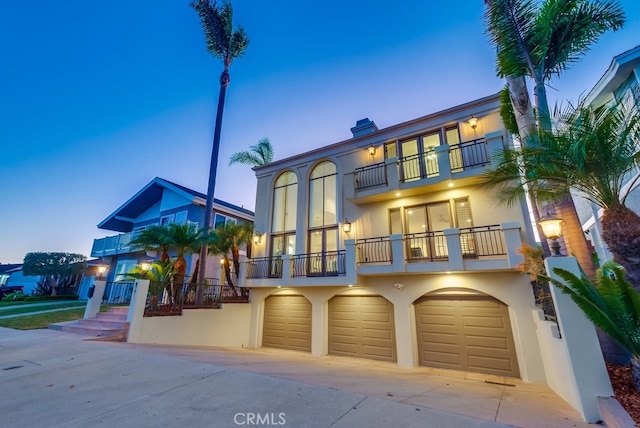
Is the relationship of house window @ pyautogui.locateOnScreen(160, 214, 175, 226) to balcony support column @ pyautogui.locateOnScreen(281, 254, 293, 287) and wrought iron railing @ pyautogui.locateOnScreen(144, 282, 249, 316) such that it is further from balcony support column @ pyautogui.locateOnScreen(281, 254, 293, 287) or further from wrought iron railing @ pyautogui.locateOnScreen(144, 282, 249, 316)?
balcony support column @ pyautogui.locateOnScreen(281, 254, 293, 287)

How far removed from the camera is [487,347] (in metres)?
7.30

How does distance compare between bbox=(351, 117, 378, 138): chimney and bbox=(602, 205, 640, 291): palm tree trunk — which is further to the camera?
bbox=(351, 117, 378, 138): chimney

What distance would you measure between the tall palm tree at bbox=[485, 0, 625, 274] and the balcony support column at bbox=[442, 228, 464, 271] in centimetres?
230

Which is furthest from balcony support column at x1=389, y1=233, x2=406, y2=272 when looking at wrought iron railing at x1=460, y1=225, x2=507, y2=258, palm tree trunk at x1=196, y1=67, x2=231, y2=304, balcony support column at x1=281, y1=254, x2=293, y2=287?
palm tree trunk at x1=196, y1=67, x2=231, y2=304

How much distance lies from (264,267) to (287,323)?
8.27 ft

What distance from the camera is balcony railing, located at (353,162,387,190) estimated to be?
9.79m

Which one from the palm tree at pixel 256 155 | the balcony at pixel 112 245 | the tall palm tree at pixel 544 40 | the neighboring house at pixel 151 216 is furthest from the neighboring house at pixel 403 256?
the balcony at pixel 112 245

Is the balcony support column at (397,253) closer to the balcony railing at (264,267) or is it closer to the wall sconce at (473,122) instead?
the wall sconce at (473,122)

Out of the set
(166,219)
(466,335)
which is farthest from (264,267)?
(166,219)

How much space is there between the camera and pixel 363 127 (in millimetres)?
11547

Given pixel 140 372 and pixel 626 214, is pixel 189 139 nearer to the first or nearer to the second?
pixel 140 372

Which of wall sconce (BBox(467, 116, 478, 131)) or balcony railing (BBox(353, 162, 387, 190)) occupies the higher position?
wall sconce (BBox(467, 116, 478, 131))

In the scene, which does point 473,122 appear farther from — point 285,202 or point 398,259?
point 285,202

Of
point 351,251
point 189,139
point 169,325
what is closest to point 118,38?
point 189,139
